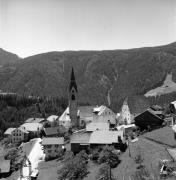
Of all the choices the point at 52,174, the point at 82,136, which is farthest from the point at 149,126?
the point at 52,174

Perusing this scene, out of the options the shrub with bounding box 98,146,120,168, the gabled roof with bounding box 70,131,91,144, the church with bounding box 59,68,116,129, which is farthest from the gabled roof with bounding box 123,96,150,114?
the shrub with bounding box 98,146,120,168

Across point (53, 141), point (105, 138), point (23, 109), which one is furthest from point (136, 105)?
point (23, 109)

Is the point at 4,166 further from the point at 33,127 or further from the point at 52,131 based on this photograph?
the point at 33,127

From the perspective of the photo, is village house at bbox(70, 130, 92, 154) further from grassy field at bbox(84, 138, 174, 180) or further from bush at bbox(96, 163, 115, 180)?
bush at bbox(96, 163, 115, 180)

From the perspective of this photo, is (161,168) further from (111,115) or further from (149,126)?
(111,115)

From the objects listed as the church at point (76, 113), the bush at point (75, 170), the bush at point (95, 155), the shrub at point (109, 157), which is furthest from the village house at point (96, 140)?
the church at point (76, 113)

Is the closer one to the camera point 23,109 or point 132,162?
point 132,162

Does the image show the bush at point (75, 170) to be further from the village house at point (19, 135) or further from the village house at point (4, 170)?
the village house at point (19, 135)
